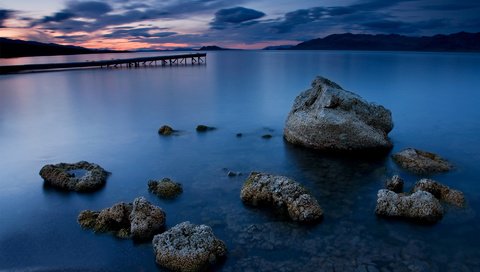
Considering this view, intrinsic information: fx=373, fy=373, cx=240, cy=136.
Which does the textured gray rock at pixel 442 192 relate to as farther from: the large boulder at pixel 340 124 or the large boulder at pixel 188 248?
the large boulder at pixel 188 248

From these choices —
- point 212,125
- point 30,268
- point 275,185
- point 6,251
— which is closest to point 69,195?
point 6,251

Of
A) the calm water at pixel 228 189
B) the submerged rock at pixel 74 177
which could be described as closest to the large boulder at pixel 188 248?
the calm water at pixel 228 189

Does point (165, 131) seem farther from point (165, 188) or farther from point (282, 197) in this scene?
point (282, 197)

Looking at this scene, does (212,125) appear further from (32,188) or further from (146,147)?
(32,188)

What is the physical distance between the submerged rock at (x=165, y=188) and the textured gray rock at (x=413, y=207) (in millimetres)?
6138

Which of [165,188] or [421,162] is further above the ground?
[421,162]

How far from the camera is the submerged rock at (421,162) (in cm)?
1384

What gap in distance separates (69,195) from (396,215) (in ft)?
32.8

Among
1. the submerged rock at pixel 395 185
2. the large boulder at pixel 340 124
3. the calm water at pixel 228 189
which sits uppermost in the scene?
the large boulder at pixel 340 124

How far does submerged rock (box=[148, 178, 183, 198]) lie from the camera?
11930 mm

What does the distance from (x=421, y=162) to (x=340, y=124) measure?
136 inches

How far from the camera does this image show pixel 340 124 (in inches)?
622

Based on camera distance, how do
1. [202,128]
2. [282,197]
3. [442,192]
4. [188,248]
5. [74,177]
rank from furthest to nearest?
1. [202,128]
2. [74,177]
3. [442,192]
4. [282,197]
5. [188,248]

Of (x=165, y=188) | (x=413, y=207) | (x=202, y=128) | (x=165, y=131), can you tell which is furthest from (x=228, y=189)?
(x=202, y=128)
